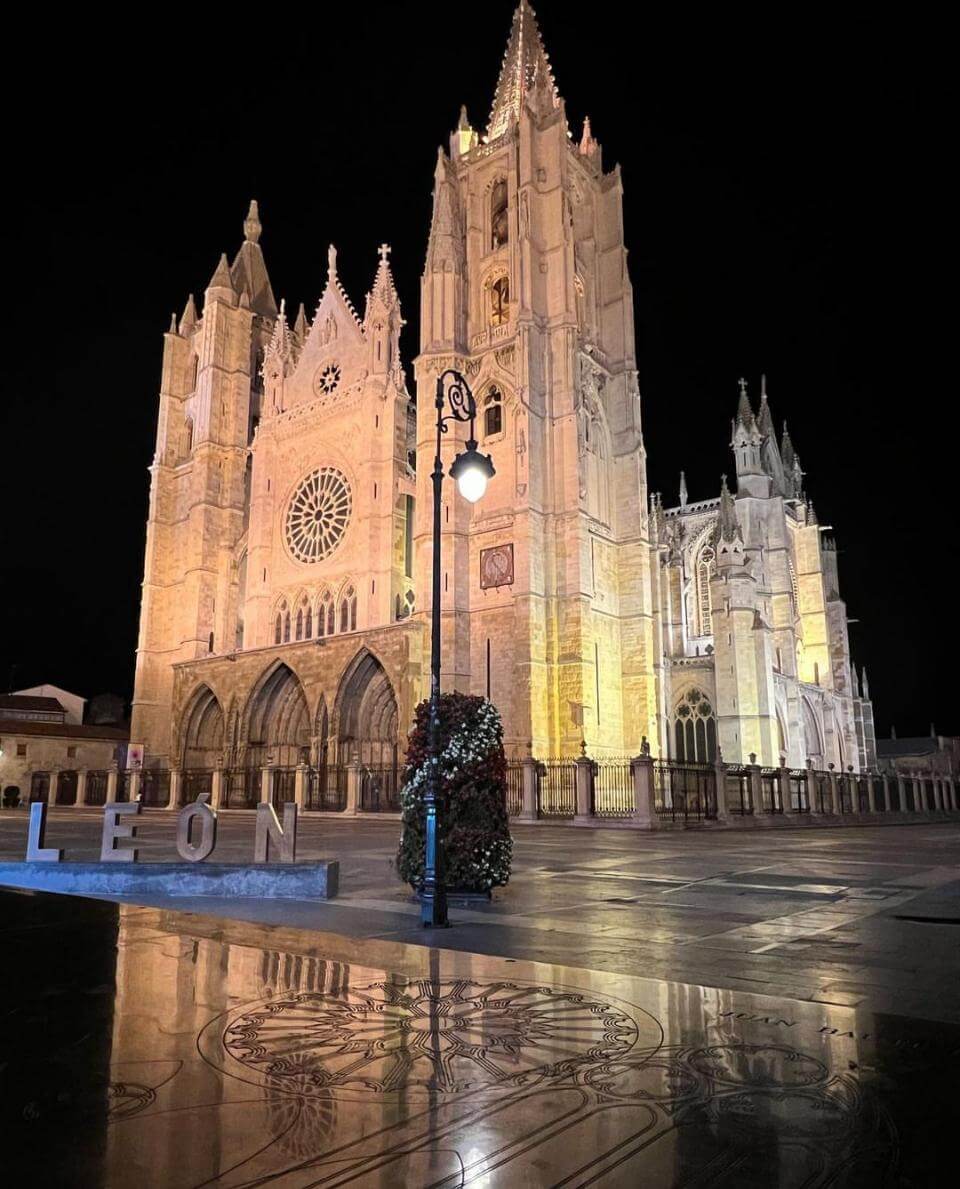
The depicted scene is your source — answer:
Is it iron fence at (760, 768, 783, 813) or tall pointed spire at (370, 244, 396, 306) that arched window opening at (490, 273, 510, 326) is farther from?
iron fence at (760, 768, 783, 813)

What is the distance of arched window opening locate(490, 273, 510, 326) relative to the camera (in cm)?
3512

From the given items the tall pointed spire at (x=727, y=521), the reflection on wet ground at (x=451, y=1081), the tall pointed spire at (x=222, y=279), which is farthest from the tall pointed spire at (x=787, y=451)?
the reflection on wet ground at (x=451, y=1081)

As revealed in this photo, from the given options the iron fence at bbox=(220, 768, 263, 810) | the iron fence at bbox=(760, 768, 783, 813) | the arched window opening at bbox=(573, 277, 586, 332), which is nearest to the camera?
the iron fence at bbox=(760, 768, 783, 813)

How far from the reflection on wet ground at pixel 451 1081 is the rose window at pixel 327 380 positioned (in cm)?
3463

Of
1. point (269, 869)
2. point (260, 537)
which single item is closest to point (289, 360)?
point (260, 537)

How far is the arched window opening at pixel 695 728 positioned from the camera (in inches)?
1528

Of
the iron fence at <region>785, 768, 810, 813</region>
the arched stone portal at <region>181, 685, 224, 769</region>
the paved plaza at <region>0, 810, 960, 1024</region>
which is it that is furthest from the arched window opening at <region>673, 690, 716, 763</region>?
the paved plaza at <region>0, 810, 960, 1024</region>

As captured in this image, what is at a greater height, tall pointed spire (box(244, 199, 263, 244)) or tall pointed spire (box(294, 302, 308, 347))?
tall pointed spire (box(244, 199, 263, 244))

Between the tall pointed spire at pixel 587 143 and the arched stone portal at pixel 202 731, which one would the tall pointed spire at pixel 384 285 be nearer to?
the tall pointed spire at pixel 587 143

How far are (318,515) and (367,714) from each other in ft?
29.9

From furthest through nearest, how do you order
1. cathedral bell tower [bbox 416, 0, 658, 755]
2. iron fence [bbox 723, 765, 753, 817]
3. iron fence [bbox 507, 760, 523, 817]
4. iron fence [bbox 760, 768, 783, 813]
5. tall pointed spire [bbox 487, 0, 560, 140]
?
tall pointed spire [bbox 487, 0, 560, 140] → cathedral bell tower [bbox 416, 0, 658, 755] → iron fence [bbox 760, 768, 783, 813] → iron fence [bbox 507, 760, 523, 817] → iron fence [bbox 723, 765, 753, 817]

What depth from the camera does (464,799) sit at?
8461 millimetres

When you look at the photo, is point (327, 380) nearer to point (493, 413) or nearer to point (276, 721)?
point (493, 413)

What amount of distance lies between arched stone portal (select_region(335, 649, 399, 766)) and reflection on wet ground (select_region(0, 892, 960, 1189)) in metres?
27.0
